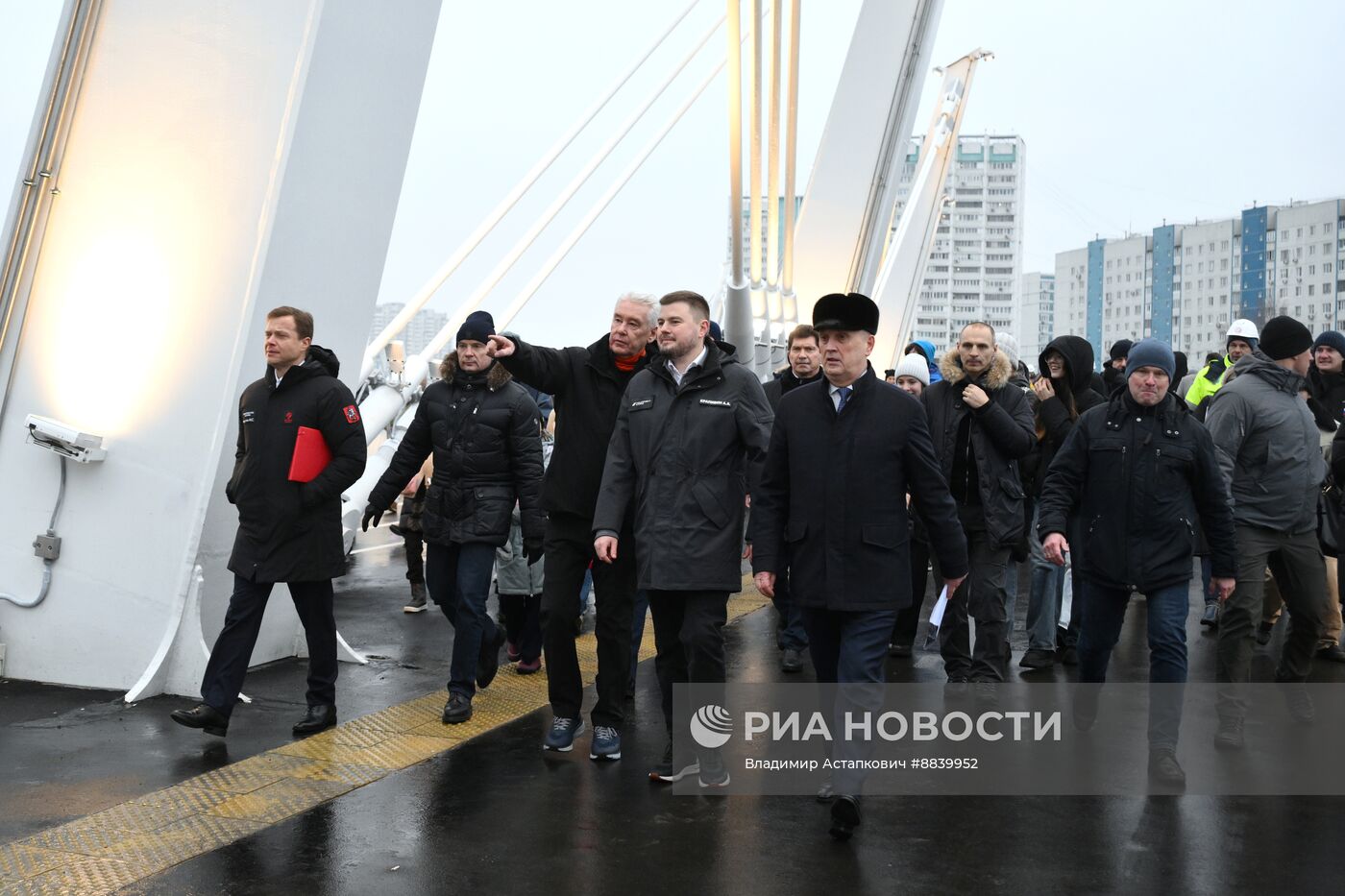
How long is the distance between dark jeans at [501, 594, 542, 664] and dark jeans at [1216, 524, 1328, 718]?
349cm

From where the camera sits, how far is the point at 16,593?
261 inches

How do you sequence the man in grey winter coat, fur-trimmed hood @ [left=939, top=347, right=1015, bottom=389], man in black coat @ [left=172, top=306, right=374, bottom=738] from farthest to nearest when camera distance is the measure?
fur-trimmed hood @ [left=939, top=347, right=1015, bottom=389] < the man in grey winter coat < man in black coat @ [left=172, top=306, right=374, bottom=738]

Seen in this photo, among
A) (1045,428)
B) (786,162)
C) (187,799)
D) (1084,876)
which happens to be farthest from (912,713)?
(786,162)

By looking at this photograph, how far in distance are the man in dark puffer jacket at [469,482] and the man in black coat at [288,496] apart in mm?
500

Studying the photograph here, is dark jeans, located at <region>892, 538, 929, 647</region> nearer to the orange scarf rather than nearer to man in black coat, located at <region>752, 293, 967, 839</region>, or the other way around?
the orange scarf

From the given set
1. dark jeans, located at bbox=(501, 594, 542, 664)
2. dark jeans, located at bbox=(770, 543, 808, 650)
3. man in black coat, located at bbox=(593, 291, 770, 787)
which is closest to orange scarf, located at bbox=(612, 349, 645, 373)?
man in black coat, located at bbox=(593, 291, 770, 787)

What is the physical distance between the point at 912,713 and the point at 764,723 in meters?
0.69

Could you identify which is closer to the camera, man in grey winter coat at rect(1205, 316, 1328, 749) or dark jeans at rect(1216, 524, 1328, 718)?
dark jeans at rect(1216, 524, 1328, 718)

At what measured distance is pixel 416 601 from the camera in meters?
9.40

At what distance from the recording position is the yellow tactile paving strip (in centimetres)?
411

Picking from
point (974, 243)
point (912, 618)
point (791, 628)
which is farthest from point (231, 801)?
point (974, 243)

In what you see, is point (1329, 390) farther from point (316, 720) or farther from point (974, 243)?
point (974, 243)

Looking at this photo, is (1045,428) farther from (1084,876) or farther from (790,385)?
(1084,876)

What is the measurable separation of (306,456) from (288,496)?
0.63ft
